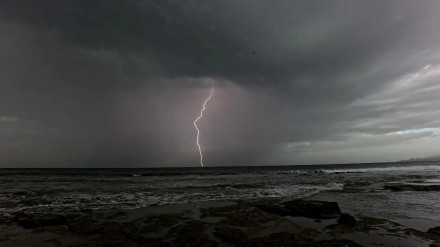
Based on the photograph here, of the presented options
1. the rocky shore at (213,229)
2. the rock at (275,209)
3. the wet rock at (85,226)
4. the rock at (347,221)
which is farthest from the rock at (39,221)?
the rock at (347,221)

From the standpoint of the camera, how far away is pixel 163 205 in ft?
65.9

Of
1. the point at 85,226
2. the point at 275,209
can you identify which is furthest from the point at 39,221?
the point at 275,209

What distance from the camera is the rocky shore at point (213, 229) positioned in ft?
35.9

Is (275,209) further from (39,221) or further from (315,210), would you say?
(39,221)

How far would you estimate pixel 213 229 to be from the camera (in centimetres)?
1294

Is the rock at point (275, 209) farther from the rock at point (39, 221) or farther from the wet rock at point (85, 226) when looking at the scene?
the rock at point (39, 221)

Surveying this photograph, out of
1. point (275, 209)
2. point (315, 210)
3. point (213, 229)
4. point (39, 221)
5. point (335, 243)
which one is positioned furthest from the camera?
point (275, 209)

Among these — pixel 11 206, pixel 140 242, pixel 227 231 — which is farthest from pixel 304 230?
pixel 11 206

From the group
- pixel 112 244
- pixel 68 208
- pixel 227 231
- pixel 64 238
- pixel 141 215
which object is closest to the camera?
pixel 112 244

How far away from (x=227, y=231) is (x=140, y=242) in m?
3.78

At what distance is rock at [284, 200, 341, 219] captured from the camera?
1597 cm

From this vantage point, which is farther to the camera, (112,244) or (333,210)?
(333,210)

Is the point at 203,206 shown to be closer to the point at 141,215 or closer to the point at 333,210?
the point at 141,215

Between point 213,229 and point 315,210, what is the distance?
22.8ft
